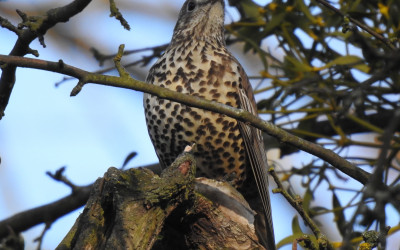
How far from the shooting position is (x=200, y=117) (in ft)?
12.7

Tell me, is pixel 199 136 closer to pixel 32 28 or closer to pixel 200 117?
pixel 200 117

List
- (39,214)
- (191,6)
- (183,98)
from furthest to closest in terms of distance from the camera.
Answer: (191,6) → (39,214) → (183,98)

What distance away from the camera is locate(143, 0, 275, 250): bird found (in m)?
3.88

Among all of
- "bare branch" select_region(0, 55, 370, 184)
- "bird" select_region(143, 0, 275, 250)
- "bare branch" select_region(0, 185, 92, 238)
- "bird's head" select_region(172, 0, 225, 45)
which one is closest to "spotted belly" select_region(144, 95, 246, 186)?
"bird" select_region(143, 0, 275, 250)

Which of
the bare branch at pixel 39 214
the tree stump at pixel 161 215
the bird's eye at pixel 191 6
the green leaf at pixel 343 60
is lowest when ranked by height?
the tree stump at pixel 161 215

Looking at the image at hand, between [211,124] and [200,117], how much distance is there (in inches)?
3.0

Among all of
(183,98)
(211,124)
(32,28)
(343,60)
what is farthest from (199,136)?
(183,98)

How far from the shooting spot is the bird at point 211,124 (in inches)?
153

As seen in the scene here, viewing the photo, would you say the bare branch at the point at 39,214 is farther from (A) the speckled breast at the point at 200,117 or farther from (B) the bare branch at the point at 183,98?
(B) the bare branch at the point at 183,98

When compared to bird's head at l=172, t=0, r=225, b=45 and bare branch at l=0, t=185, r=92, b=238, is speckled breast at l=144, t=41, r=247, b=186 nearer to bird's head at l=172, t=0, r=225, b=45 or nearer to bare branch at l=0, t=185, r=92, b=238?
bird's head at l=172, t=0, r=225, b=45

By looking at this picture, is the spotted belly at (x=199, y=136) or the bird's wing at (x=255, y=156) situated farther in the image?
the bird's wing at (x=255, y=156)

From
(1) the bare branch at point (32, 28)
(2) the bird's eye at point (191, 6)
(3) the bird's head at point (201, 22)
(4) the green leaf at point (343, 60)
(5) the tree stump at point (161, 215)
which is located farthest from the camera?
(2) the bird's eye at point (191, 6)

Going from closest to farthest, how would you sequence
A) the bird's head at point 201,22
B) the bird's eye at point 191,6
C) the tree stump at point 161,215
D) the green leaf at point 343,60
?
the tree stump at point 161,215, the green leaf at point 343,60, the bird's head at point 201,22, the bird's eye at point 191,6

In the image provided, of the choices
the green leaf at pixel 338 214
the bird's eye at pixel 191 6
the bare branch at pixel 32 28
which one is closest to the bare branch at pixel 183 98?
the bare branch at pixel 32 28
